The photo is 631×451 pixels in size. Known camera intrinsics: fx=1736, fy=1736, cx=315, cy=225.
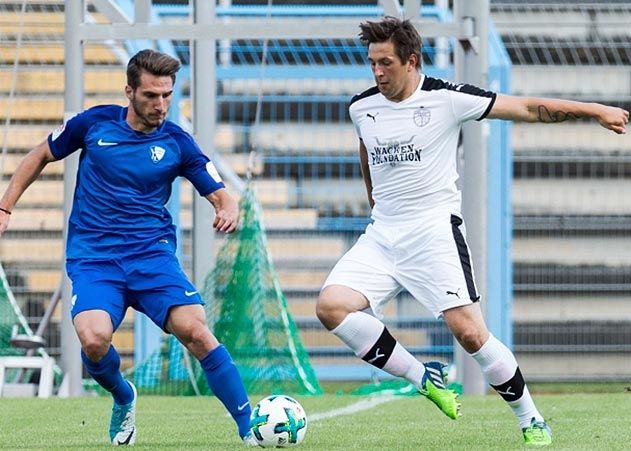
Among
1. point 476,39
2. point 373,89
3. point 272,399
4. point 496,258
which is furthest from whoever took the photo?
point 496,258

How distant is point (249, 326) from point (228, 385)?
5267mm

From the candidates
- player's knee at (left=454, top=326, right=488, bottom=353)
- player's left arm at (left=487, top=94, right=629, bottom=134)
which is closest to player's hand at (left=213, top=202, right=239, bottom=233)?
player's knee at (left=454, top=326, right=488, bottom=353)

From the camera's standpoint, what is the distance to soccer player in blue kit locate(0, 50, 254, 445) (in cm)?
781

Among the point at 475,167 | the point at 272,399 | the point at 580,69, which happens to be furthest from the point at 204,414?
the point at 580,69

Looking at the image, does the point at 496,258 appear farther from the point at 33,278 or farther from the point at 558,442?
the point at 558,442

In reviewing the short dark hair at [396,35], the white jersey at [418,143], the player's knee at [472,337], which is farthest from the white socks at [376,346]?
the short dark hair at [396,35]

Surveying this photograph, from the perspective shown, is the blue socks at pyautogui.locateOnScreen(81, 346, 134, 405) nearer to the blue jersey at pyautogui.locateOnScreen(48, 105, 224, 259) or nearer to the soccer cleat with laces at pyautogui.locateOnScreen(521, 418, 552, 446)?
the blue jersey at pyautogui.locateOnScreen(48, 105, 224, 259)

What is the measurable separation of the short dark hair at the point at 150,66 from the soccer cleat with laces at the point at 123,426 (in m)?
1.50

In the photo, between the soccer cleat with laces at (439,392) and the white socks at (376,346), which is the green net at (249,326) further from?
the soccer cleat with laces at (439,392)

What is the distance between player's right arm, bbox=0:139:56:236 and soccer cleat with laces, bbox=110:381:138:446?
100cm

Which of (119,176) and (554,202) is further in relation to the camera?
(554,202)

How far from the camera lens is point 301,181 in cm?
1550

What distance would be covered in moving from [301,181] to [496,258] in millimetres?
1862

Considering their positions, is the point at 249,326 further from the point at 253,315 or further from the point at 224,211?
the point at 224,211
